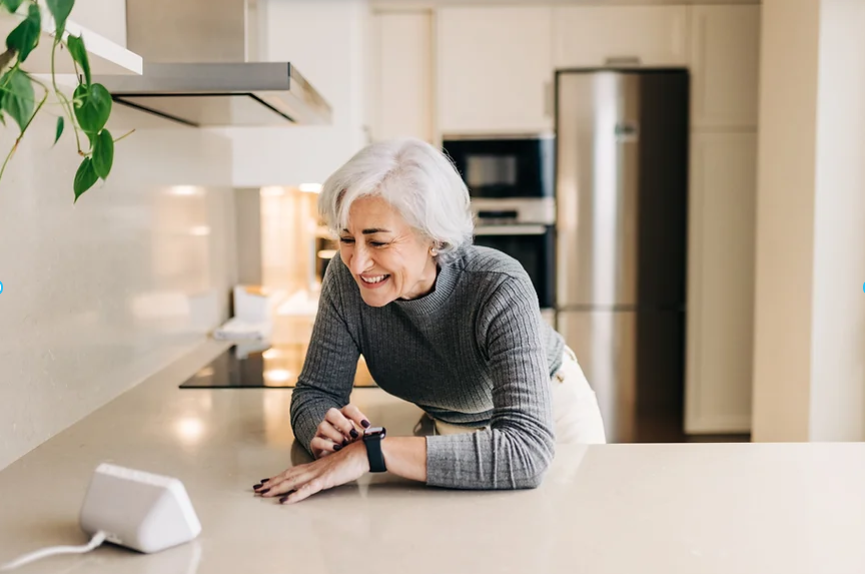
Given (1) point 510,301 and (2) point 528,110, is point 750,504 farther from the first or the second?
(2) point 528,110

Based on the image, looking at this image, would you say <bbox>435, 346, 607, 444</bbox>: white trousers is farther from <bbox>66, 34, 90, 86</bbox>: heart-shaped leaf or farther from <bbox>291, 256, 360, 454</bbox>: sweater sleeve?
<bbox>66, 34, 90, 86</bbox>: heart-shaped leaf

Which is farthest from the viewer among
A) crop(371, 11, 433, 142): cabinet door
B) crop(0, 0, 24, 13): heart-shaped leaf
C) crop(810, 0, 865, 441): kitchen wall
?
crop(371, 11, 433, 142): cabinet door

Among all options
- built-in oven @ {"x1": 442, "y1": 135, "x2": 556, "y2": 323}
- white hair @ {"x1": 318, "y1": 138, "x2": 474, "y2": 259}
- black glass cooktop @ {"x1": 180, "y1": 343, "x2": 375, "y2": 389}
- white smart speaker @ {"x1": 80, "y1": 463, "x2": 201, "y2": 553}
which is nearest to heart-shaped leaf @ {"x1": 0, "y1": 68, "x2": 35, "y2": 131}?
white smart speaker @ {"x1": 80, "y1": 463, "x2": 201, "y2": 553}

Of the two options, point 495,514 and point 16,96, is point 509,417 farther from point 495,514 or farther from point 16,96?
point 16,96

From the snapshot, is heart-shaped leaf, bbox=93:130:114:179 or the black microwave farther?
the black microwave

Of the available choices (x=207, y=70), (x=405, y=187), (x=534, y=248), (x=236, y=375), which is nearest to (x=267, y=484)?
(x=405, y=187)

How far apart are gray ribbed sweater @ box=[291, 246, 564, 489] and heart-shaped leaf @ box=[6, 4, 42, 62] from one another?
0.73 m

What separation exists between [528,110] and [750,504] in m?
2.54

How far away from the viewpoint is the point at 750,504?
119 centimetres

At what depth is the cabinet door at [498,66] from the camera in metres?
3.50

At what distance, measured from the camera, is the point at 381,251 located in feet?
4.56

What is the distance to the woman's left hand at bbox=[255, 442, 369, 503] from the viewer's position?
4.03 ft

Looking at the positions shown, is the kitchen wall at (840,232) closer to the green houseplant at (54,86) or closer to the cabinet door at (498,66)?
the cabinet door at (498,66)

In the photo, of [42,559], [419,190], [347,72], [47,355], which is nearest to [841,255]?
[347,72]
